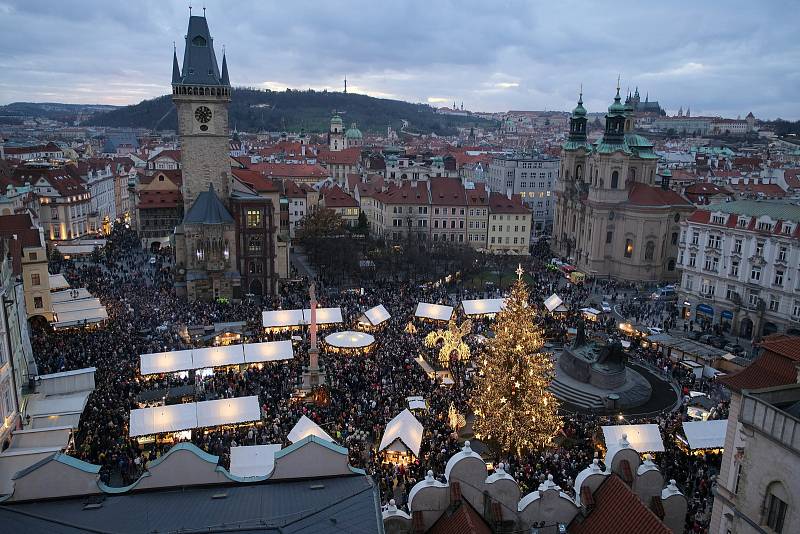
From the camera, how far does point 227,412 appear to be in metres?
27.0

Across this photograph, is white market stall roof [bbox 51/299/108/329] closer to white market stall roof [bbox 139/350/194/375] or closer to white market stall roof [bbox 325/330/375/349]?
white market stall roof [bbox 139/350/194/375]

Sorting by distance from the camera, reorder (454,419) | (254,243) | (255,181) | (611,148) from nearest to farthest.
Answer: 1. (454,419)
2. (254,243)
3. (255,181)
4. (611,148)

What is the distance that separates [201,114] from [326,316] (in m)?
24.6

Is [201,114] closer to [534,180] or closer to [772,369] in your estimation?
[772,369]

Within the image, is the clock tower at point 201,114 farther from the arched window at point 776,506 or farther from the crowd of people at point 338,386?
the arched window at point 776,506

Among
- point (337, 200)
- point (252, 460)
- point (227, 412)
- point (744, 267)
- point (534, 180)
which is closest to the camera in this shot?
point (252, 460)

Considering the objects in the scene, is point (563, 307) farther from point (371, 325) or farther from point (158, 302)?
point (158, 302)

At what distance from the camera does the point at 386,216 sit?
252 ft

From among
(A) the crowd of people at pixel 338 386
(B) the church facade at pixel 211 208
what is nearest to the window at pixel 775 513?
(A) the crowd of people at pixel 338 386

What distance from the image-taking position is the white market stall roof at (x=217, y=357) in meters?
33.2

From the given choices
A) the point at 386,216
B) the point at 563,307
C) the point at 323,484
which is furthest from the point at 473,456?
the point at 386,216

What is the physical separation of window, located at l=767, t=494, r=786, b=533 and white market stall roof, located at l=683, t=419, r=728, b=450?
43.0 ft

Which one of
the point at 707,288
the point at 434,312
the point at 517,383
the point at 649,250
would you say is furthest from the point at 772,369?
the point at 649,250

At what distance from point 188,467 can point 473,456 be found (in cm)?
646
